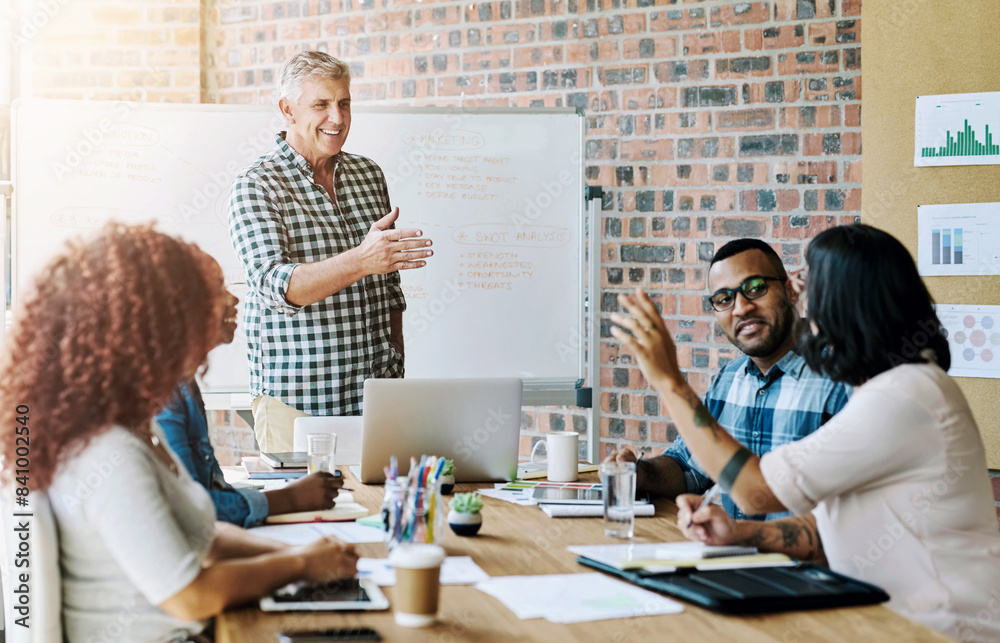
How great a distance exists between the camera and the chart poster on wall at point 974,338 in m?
2.87

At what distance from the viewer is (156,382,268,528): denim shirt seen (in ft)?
5.01

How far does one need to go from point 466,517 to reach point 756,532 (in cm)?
49

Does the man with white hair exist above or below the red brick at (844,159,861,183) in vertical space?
below

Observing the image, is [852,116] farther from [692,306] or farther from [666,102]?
[692,306]

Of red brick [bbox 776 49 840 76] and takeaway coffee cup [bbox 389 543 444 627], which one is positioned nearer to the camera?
takeaway coffee cup [bbox 389 543 444 627]

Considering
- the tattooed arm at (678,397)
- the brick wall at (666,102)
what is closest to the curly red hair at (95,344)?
the tattooed arm at (678,397)

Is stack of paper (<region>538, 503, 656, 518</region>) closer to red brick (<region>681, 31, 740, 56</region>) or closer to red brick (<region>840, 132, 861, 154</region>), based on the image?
red brick (<region>840, 132, 861, 154</region>)

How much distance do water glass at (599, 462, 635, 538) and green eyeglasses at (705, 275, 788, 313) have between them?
25.3 inches

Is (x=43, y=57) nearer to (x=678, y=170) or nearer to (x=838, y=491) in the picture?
(x=678, y=170)

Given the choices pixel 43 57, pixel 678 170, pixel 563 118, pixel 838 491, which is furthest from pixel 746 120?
pixel 43 57

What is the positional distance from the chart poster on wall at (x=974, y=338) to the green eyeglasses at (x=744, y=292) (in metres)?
1.13

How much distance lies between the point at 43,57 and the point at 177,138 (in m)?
1.00

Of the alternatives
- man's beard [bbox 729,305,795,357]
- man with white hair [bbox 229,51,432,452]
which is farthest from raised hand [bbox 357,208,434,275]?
man's beard [bbox 729,305,795,357]

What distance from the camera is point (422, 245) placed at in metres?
2.43
